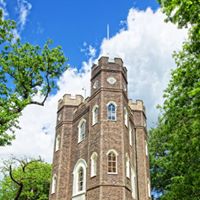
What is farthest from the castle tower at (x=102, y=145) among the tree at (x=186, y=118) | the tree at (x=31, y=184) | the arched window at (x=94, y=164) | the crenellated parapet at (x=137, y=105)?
the tree at (x=31, y=184)

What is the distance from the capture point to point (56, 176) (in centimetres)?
2255

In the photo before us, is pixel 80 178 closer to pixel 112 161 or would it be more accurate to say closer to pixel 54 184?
pixel 54 184

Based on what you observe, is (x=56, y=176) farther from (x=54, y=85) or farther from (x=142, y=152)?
(x=54, y=85)

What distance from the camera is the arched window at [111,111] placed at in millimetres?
20150

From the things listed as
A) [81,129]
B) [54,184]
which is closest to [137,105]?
[81,129]

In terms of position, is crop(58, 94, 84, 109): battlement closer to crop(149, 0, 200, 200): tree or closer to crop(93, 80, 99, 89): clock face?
crop(93, 80, 99, 89): clock face

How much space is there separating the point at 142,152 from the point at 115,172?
22.0 feet

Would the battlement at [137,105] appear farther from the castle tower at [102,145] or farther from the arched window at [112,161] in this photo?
the arched window at [112,161]

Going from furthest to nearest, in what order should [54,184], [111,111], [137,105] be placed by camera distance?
1. [137,105]
2. [54,184]
3. [111,111]

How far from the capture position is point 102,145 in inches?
741

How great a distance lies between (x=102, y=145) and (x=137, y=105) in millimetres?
8973

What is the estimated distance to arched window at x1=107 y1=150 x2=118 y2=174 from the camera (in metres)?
18.2

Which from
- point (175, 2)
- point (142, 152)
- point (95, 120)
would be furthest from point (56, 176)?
point (175, 2)

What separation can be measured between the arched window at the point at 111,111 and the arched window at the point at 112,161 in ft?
8.51
